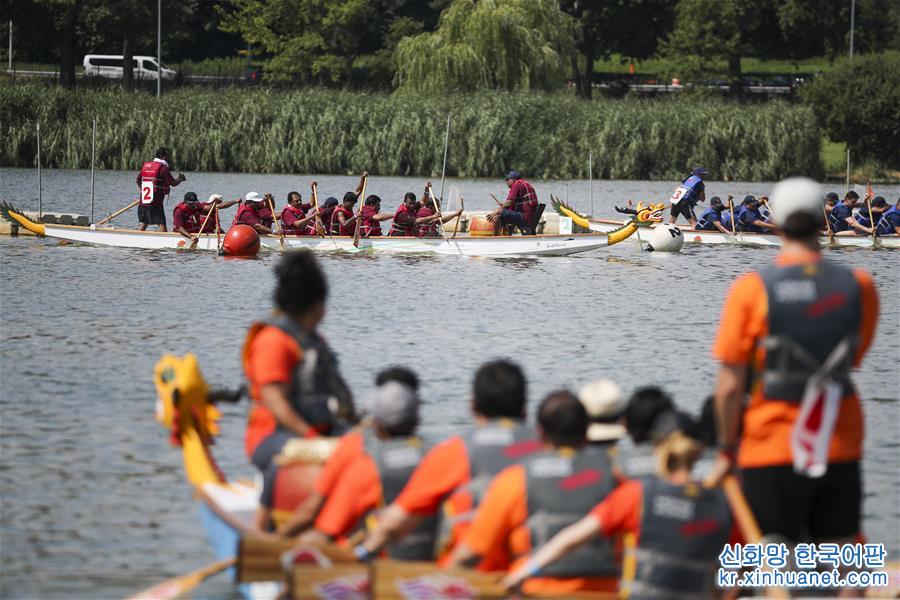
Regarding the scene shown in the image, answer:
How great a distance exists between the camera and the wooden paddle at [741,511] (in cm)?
672

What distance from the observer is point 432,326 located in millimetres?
21547

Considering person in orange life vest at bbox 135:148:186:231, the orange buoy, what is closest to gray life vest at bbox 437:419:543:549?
person in orange life vest at bbox 135:148:186:231

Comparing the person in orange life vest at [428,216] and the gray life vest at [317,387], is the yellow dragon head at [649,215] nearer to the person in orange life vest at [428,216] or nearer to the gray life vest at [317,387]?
the person in orange life vest at [428,216]

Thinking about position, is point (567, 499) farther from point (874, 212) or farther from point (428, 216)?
point (874, 212)

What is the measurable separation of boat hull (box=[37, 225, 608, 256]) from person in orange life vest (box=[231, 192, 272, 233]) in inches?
8.6

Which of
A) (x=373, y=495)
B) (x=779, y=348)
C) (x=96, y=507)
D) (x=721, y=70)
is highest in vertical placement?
(x=721, y=70)

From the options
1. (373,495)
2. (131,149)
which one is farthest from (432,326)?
(131,149)

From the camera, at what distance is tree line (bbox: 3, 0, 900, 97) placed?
5872 cm

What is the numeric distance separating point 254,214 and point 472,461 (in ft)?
73.4

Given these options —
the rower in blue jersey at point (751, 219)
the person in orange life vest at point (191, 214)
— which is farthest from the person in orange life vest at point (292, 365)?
the rower in blue jersey at point (751, 219)

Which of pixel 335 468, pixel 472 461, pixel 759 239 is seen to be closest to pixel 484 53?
pixel 759 239

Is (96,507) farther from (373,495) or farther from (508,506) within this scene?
(508,506)

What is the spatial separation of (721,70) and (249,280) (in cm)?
5985

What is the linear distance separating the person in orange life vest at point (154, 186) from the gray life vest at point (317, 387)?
2128cm
